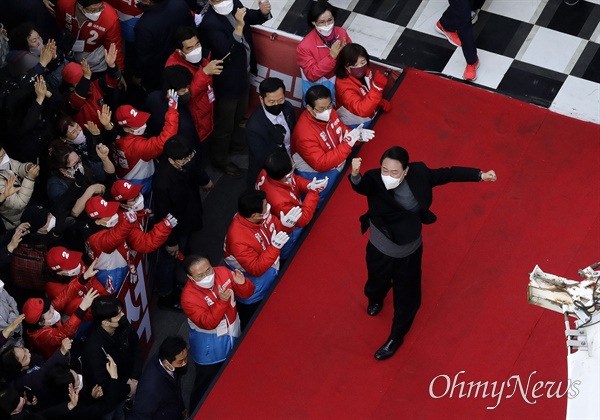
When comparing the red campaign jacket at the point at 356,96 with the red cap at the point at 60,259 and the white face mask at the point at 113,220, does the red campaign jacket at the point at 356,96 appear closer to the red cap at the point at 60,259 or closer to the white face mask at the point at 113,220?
the white face mask at the point at 113,220

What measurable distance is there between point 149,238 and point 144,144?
632 millimetres

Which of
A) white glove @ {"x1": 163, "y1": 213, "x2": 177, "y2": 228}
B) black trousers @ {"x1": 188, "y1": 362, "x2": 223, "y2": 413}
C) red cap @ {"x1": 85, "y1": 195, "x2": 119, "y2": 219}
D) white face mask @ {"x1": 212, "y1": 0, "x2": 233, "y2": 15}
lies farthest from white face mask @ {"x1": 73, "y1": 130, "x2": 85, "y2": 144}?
black trousers @ {"x1": 188, "y1": 362, "x2": 223, "y2": 413}

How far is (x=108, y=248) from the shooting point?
596 centimetres

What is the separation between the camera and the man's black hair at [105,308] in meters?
5.59

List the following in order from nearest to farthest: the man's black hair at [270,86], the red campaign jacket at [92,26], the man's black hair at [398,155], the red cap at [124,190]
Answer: the man's black hair at [398,155], the red cap at [124,190], the man's black hair at [270,86], the red campaign jacket at [92,26]

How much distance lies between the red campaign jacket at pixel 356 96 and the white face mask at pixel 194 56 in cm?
90

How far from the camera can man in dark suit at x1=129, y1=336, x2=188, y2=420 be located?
5.57 m

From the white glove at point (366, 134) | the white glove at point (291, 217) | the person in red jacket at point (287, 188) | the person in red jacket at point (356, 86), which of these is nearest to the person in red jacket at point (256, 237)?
the white glove at point (291, 217)

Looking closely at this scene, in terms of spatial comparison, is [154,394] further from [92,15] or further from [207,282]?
[92,15]

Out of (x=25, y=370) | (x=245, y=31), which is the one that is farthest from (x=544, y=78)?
(x=25, y=370)

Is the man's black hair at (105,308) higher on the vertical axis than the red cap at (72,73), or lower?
lower

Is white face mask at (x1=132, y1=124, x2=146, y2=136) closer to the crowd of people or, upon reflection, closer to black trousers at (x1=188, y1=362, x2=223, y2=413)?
the crowd of people

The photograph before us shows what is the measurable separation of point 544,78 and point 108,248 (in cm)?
336

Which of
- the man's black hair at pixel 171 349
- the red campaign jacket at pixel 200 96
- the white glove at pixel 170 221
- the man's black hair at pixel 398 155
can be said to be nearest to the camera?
the man's black hair at pixel 398 155
